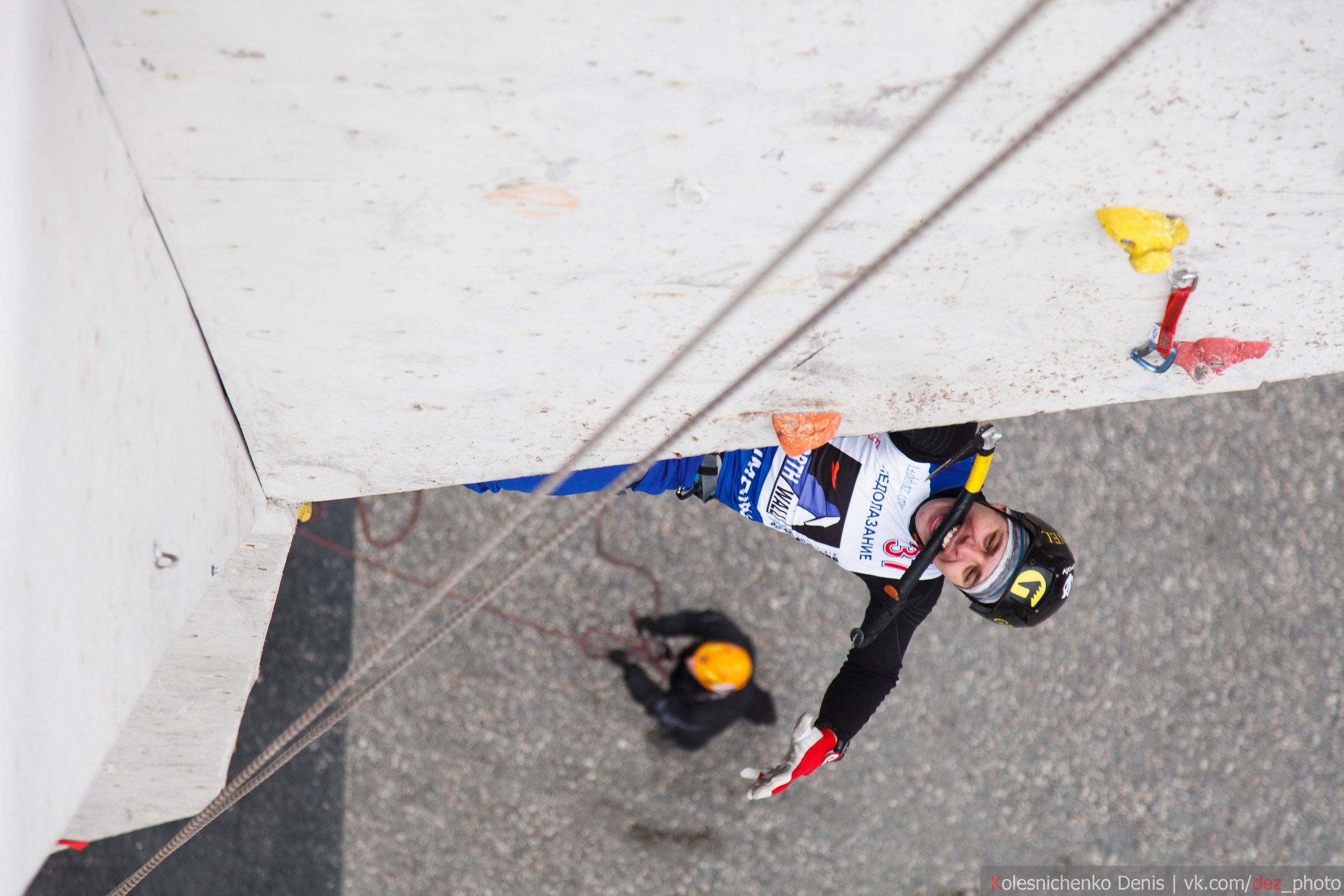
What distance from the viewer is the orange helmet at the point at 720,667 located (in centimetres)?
315

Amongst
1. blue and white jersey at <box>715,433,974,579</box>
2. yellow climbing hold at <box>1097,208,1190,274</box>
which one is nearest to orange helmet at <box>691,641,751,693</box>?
blue and white jersey at <box>715,433,974,579</box>

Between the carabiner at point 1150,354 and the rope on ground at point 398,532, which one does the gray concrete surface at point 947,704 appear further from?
the carabiner at point 1150,354

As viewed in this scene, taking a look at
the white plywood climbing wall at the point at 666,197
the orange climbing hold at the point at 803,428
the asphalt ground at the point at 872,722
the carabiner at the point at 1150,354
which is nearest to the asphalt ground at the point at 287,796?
the asphalt ground at the point at 872,722

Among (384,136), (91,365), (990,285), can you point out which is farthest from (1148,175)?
(91,365)

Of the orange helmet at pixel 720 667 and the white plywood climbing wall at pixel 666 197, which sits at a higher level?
the white plywood climbing wall at pixel 666 197

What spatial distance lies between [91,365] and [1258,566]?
410 cm

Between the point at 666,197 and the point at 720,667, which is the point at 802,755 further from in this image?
the point at 666,197

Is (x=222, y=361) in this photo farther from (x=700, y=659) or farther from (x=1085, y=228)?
(x=700, y=659)

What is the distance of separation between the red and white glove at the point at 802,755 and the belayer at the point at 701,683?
96 centimetres

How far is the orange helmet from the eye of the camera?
124 inches

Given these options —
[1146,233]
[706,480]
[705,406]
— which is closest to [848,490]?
[706,480]

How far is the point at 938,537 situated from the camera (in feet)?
6.78

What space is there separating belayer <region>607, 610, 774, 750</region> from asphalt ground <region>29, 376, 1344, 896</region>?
0.08 meters

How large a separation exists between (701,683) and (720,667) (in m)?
0.10
